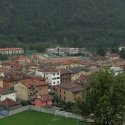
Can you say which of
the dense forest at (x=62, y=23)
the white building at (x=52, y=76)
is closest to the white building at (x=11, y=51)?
the dense forest at (x=62, y=23)

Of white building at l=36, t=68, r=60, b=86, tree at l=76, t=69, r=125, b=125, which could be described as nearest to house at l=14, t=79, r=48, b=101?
white building at l=36, t=68, r=60, b=86

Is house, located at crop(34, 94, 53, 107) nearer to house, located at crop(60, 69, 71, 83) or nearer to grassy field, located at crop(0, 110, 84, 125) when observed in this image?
grassy field, located at crop(0, 110, 84, 125)

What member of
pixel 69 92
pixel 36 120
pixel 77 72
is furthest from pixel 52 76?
pixel 36 120

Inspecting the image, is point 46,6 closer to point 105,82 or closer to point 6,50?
point 6,50

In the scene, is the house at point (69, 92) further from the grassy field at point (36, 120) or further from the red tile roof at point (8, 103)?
the red tile roof at point (8, 103)

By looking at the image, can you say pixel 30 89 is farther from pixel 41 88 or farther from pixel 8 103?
pixel 8 103

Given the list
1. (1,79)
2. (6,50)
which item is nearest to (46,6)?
(6,50)
